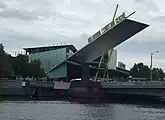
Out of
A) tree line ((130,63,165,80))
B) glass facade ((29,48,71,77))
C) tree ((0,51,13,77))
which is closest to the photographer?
tree ((0,51,13,77))

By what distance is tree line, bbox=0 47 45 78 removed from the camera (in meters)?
117

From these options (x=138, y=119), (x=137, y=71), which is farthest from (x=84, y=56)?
(x=138, y=119)

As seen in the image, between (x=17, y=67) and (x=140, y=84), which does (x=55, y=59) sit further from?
(x=140, y=84)

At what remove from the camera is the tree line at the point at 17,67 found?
117 m

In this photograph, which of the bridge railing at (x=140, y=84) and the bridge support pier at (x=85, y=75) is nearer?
the bridge railing at (x=140, y=84)

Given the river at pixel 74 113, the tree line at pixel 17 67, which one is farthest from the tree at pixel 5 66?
the river at pixel 74 113

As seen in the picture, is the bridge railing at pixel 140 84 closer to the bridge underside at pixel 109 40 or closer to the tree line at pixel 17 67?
Answer: the bridge underside at pixel 109 40

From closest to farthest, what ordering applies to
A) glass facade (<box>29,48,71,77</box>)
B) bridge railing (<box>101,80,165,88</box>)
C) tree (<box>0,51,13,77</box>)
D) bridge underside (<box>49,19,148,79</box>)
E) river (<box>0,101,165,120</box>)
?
river (<box>0,101,165,120</box>) → bridge railing (<box>101,80,165,88</box>) → bridge underside (<box>49,19,148,79</box>) → tree (<box>0,51,13,77</box>) → glass facade (<box>29,48,71,77</box>)

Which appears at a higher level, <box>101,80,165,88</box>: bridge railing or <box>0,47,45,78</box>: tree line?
<box>0,47,45,78</box>: tree line

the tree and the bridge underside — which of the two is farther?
the tree

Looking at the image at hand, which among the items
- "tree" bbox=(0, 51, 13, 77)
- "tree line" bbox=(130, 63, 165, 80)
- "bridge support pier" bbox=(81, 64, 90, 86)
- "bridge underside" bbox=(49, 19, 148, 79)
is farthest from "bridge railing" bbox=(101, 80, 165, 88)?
"tree line" bbox=(130, 63, 165, 80)

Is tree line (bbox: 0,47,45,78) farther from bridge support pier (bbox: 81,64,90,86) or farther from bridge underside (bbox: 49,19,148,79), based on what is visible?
bridge support pier (bbox: 81,64,90,86)

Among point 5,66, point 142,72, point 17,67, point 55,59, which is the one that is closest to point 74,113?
point 5,66

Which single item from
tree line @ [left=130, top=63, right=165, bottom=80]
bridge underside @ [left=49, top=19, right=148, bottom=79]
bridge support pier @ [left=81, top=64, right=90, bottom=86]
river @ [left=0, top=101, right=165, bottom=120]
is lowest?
river @ [left=0, top=101, right=165, bottom=120]
